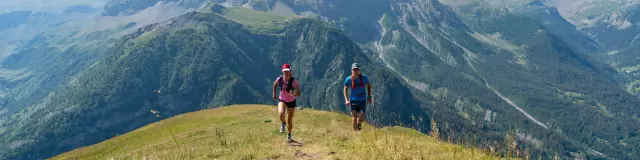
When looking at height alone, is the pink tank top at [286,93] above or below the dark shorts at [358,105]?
above

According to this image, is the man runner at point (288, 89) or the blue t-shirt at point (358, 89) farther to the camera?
the blue t-shirt at point (358, 89)

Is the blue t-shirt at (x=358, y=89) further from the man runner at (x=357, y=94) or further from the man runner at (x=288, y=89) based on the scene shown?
the man runner at (x=288, y=89)

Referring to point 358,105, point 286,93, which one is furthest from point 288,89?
point 358,105

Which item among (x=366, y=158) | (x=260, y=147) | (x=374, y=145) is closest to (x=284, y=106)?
(x=260, y=147)

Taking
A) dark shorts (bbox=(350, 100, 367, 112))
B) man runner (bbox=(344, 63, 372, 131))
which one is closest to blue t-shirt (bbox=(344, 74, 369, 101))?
man runner (bbox=(344, 63, 372, 131))

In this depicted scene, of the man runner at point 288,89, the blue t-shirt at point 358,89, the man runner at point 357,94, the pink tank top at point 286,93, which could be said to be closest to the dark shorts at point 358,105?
the man runner at point 357,94

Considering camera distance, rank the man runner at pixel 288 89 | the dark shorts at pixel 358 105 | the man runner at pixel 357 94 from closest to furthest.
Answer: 1. the man runner at pixel 288 89
2. the man runner at pixel 357 94
3. the dark shorts at pixel 358 105

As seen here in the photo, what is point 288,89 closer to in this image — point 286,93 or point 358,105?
point 286,93

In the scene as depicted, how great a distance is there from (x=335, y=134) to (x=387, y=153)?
7.17 m

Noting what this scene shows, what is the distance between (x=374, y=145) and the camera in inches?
611

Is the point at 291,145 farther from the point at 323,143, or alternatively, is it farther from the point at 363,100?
the point at 363,100

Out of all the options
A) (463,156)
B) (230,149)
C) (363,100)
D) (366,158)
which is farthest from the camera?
(363,100)

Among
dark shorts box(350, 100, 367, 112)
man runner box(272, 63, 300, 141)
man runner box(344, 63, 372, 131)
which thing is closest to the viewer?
man runner box(272, 63, 300, 141)

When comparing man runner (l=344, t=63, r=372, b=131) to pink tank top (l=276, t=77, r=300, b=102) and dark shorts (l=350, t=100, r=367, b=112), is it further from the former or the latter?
pink tank top (l=276, t=77, r=300, b=102)
